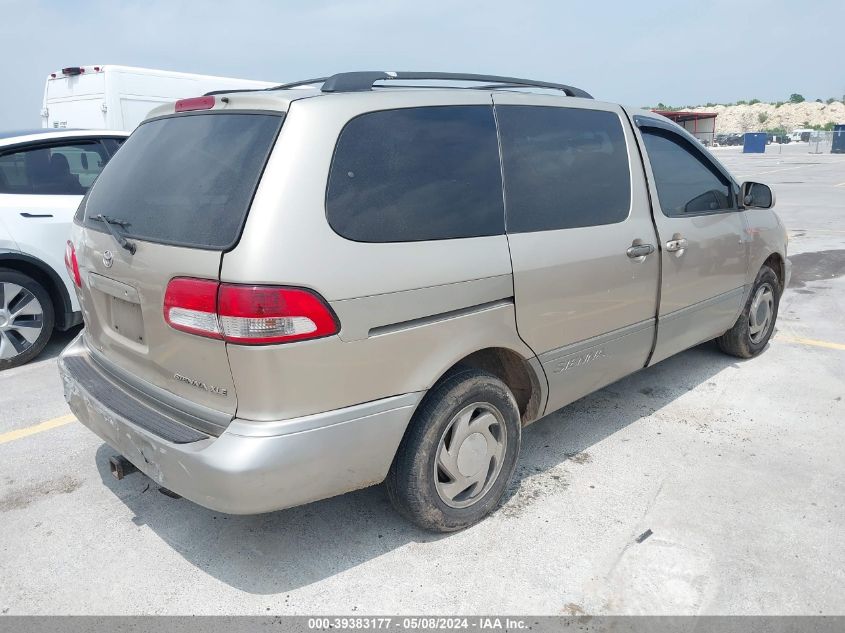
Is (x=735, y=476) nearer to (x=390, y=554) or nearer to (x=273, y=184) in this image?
(x=390, y=554)

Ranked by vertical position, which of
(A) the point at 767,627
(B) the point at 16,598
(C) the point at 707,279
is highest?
(C) the point at 707,279

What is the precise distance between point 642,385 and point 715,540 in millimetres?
1868

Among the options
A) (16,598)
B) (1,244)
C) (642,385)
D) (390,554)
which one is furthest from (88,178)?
(642,385)

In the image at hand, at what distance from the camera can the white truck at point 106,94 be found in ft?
29.2

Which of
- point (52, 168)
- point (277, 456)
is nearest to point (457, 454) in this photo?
point (277, 456)

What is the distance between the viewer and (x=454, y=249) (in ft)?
8.66

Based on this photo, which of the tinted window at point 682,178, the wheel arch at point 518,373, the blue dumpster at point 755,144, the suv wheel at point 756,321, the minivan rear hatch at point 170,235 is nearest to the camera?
the minivan rear hatch at point 170,235

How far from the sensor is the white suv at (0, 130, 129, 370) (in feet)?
16.3

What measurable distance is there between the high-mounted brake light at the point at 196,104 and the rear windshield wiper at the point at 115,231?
55 cm

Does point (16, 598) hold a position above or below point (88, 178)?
below

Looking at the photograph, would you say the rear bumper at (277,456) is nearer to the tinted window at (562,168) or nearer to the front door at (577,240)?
the front door at (577,240)

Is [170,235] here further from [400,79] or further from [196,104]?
[400,79]

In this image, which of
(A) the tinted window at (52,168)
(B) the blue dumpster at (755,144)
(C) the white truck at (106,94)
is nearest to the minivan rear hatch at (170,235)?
(A) the tinted window at (52,168)

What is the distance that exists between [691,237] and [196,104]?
279 centimetres
